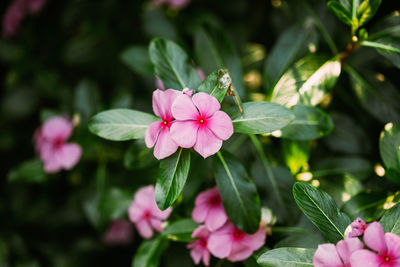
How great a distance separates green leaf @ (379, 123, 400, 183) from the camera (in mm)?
848

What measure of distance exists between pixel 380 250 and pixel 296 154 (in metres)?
0.39

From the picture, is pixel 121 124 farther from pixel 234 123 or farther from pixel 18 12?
pixel 18 12

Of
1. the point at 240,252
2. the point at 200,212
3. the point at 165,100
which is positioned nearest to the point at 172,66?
the point at 165,100

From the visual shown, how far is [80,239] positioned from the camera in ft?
5.65

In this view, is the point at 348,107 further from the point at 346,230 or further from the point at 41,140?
the point at 41,140

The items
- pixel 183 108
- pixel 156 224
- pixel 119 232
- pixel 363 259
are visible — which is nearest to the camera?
pixel 363 259

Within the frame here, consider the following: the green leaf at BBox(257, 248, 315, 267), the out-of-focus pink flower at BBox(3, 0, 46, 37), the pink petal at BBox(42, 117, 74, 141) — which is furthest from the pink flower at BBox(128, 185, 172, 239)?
the out-of-focus pink flower at BBox(3, 0, 46, 37)

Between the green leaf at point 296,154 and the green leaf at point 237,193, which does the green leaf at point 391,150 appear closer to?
the green leaf at point 296,154

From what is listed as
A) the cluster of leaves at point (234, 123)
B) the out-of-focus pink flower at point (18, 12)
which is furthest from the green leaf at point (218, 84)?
the out-of-focus pink flower at point (18, 12)

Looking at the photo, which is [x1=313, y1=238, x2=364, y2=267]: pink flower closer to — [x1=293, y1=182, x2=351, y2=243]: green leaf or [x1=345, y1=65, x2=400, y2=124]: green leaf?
[x1=293, y1=182, x2=351, y2=243]: green leaf

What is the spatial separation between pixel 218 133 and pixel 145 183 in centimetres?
46

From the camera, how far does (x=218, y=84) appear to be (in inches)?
30.5

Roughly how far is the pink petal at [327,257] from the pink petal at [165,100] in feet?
1.38

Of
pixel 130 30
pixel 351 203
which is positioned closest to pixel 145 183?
pixel 351 203
